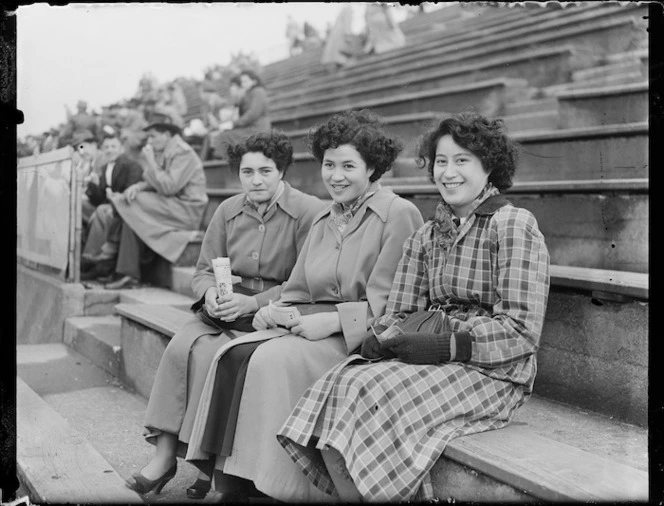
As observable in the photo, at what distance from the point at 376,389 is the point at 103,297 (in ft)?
15.0

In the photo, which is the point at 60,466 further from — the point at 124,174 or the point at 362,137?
the point at 124,174

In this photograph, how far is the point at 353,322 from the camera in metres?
3.04

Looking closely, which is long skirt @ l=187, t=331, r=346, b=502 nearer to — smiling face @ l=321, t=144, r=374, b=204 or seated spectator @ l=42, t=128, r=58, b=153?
smiling face @ l=321, t=144, r=374, b=204

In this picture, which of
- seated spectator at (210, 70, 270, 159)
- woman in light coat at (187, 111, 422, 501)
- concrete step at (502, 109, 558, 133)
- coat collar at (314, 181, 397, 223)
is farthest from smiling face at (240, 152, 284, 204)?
seated spectator at (210, 70, 270, 159)

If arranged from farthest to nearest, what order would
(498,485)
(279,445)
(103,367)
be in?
(103,367) < (279,445) < (498,485)

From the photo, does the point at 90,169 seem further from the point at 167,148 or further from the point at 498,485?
the point at 498,485

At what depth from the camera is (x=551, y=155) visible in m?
5.02

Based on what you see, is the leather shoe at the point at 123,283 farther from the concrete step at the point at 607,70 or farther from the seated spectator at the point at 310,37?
the seated spectator at the point at 310,37

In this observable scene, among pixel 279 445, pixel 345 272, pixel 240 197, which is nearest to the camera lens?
pixel 279 445

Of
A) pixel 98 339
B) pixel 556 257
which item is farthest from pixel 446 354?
pixel 98 339

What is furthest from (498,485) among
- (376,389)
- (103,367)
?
(103,367)

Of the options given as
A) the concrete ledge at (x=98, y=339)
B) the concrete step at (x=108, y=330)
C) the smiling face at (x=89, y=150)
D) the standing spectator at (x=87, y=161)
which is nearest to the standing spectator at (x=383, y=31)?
the standing spectator at (x=87, y=161)

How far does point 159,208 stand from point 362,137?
156 inches
